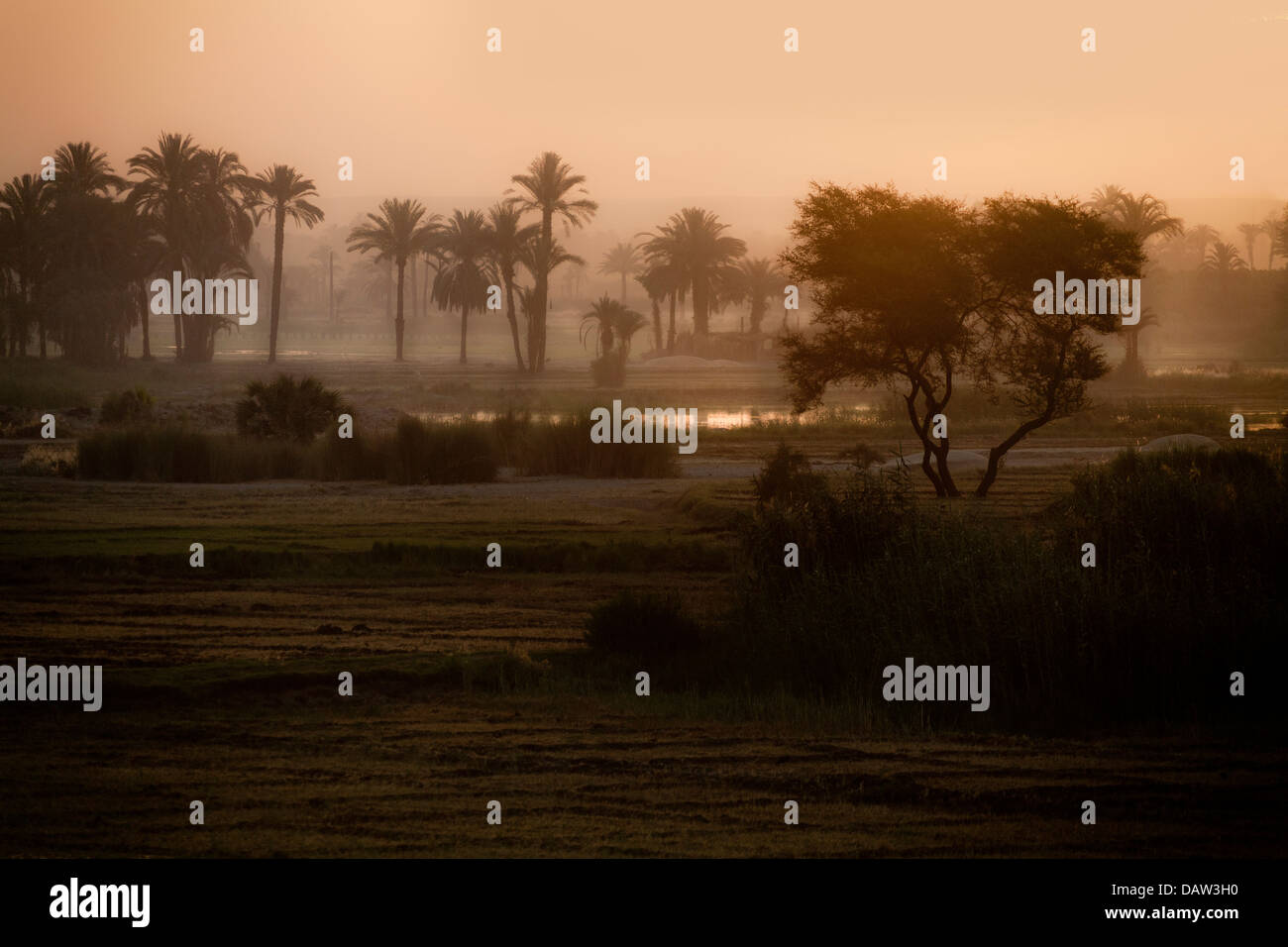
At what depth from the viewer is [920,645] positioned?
12203 millimetres

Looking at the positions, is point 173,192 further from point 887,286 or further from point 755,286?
point 887,286

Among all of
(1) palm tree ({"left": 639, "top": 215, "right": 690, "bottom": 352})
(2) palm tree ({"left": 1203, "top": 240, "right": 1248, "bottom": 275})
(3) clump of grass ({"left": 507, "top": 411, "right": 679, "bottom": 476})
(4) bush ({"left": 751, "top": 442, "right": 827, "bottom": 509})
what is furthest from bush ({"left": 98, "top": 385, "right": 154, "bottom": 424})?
(2) palm tree ({"left": 1203, "top": 240, "right": 1248, "bottom": 275})

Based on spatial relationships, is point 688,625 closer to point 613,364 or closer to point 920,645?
point 920,645

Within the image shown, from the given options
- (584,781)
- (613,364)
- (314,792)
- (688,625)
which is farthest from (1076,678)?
(613,364)

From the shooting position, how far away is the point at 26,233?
68375 millimetres

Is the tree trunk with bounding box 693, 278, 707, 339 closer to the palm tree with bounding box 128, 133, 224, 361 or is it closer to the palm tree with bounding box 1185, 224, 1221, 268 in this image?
the palm tree with bounding box 128, 133, 224, 361

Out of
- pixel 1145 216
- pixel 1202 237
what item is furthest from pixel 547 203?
pixel 1202 237

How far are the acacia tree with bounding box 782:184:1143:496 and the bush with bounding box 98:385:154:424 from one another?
69.1 feet

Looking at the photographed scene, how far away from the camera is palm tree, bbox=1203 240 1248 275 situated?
113 meters

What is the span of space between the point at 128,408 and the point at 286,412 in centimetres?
827

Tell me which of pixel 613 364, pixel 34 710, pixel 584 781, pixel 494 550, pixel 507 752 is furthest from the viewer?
pixel 613 364

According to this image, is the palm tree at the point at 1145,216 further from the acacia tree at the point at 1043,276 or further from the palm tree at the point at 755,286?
the acacia tree at the point at 1043,276
